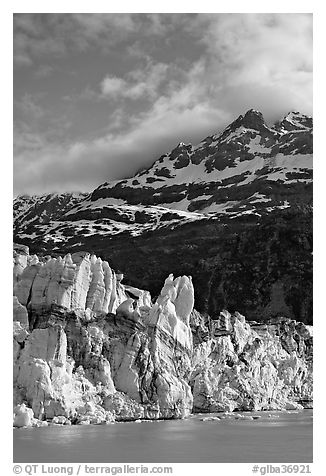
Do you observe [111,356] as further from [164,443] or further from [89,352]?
[164,443]

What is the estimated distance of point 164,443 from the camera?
2566cm

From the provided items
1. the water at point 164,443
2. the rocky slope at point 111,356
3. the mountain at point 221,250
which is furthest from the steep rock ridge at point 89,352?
the mountain at point 221,250

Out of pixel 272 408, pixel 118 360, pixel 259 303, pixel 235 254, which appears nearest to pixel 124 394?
pixel 118 360

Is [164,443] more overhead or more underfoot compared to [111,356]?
more underfoot

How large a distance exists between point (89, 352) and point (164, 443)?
922 centimetres

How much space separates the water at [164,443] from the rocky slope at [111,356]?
1.43 metres

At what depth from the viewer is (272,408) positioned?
4762cm

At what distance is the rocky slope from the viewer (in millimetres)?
30672

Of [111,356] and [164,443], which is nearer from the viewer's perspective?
[164,443]

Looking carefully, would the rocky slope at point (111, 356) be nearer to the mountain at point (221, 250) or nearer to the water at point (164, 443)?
the water at point (164, 443)

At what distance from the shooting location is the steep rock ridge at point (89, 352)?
99.0 ft

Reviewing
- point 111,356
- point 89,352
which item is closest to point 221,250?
point 111,356

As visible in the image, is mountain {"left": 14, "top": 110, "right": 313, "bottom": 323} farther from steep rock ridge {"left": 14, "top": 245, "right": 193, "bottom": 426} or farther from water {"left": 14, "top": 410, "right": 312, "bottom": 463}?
water {"left": 14, "top": 410, "right": 312, "bottom": 463}

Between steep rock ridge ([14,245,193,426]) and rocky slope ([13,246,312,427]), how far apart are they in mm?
48
